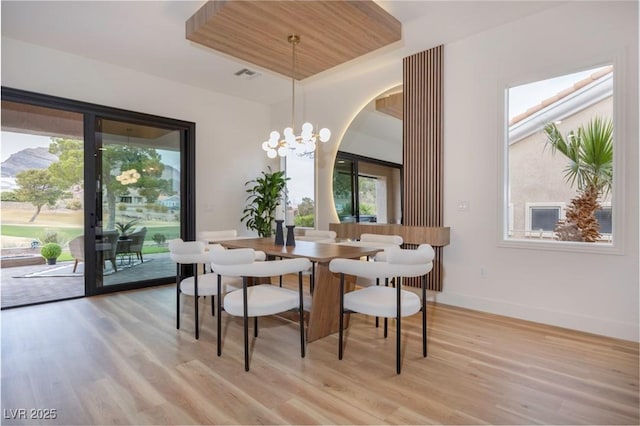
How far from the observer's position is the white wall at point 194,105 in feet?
13.0

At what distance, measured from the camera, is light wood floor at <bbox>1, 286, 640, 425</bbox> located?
6.07 ft

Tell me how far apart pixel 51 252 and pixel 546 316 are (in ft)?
20.1

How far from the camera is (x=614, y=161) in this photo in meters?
2.97

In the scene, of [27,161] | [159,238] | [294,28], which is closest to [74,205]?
[27,161]

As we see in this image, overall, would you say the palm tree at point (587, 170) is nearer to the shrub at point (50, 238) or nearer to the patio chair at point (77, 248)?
the patio chair at point (77, 248)

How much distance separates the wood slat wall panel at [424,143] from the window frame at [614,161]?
0.66 metres

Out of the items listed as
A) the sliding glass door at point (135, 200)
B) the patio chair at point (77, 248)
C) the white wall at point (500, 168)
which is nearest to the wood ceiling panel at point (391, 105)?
the white wall at point (500, 168)

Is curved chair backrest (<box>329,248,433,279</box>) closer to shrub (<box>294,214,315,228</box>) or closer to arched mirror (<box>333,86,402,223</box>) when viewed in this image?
arched mirror (<box>333,86,402,223</box>)

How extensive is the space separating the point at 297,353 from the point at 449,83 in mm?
3450

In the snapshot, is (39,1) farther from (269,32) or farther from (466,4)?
(466,4)

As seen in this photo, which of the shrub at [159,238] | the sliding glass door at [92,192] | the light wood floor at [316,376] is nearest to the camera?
the light wood floor at [316,376]

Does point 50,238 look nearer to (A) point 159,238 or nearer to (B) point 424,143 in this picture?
(A) point 159,238

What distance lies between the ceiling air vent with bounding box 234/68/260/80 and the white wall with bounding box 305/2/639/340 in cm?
190

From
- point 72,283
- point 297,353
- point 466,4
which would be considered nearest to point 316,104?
point 466,4
